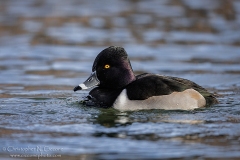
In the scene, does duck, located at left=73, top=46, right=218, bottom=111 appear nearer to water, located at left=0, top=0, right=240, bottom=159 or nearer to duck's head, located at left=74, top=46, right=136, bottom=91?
duck's head, located at left=74, top=46, right=136, bottom=91

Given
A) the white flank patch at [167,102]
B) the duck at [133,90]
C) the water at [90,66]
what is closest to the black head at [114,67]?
the duck at [133,90]

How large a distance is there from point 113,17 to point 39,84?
8.66m

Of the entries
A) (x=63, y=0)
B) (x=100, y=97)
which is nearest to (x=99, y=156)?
(x=100, y=97)

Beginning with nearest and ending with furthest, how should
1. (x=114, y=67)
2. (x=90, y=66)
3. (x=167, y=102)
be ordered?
(x=167, y=102) < (x=114, y=67) < (x=90, y=66)

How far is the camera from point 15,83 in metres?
13.2

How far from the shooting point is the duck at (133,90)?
9727 mm

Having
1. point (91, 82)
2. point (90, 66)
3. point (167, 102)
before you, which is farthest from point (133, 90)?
point (90, 66)

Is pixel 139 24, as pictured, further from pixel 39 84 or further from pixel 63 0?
pixel 39 84

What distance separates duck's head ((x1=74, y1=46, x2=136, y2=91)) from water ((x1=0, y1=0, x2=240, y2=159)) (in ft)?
1.82

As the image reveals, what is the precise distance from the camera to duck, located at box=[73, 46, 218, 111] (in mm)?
9727

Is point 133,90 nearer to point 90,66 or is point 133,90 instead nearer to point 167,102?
point 167,102

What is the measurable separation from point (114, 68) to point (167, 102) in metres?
1.11

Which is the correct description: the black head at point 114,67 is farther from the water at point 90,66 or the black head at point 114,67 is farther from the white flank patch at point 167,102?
the water at point 90,66

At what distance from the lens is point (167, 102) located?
970 cm
